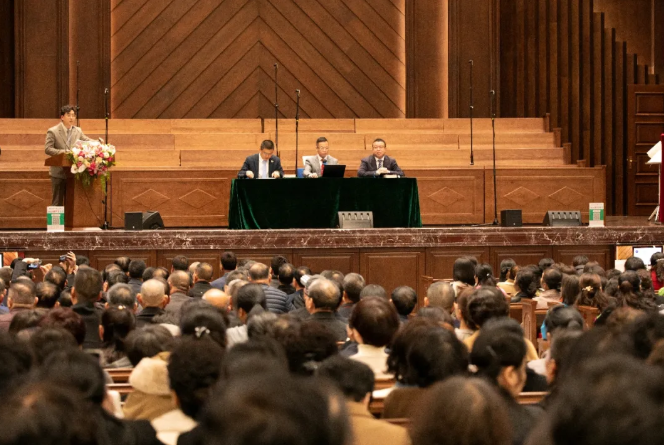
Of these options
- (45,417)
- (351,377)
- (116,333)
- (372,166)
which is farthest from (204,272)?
(45,417)

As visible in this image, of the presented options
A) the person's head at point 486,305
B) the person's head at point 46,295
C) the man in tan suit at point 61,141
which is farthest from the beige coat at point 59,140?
the person's head at point 486,305

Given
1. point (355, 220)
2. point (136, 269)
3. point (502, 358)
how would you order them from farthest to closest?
point (355, 220) → point (136, 269) → point (502, 358)

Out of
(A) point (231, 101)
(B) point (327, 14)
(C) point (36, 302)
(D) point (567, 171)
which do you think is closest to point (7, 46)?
(A) point (231, 101)

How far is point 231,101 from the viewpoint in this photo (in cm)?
1547

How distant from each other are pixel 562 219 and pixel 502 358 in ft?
25.5

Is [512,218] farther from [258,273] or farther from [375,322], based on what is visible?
[375,322]

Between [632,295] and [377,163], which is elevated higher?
[377,163]

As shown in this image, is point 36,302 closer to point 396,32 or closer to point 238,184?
point 238,184

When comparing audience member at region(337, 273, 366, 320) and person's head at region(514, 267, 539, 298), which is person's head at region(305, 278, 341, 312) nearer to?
audience member at region(337, 273, 366, 320)

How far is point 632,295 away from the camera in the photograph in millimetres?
5246

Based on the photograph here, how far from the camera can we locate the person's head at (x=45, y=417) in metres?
1.52

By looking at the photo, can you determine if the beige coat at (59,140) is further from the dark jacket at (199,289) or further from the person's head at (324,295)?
the person's head at (324,295)

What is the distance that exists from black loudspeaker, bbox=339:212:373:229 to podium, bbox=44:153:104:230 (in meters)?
2.59

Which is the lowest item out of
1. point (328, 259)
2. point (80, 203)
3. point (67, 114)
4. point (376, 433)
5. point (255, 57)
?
point (376, 433)
